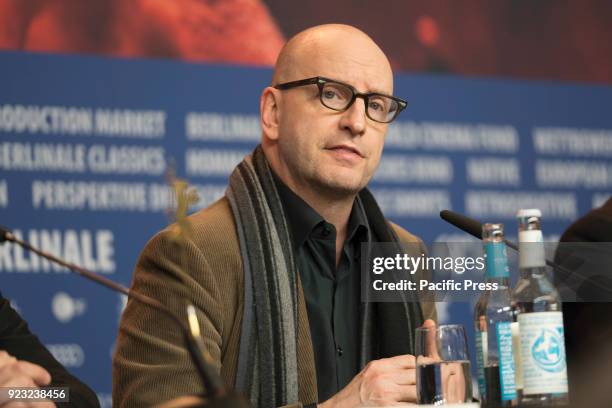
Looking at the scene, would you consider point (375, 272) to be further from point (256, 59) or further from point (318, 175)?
point (256, 59)

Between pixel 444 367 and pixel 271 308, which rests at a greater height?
pixel 271 308

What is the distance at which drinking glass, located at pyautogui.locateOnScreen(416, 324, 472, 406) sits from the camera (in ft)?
5.98

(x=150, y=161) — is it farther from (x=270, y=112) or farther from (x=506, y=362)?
(x=506, y=362)

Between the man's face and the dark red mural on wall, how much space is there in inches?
38.2

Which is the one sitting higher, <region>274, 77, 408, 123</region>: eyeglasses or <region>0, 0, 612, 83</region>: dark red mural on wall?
<region>0, 0, 612, 83</region>: dark red mural on wall

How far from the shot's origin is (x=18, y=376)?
183 centimetres

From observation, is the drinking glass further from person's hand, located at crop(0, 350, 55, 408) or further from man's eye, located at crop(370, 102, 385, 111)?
man's eye, located at crop(370, 102, 385, 111)

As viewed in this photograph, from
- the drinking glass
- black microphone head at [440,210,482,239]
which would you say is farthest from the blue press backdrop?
the drinking glass

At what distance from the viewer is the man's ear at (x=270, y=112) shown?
291cm

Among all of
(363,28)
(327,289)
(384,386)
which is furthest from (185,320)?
(363,28)

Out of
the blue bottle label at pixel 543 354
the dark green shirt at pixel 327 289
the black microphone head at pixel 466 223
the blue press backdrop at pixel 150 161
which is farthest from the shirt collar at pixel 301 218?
the blue bottle label at pixel 543 354

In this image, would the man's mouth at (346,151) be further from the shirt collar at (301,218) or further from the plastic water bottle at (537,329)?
the plastic water bottle at (537,329)

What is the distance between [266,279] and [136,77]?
132cm

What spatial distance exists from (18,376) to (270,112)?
131 cm
